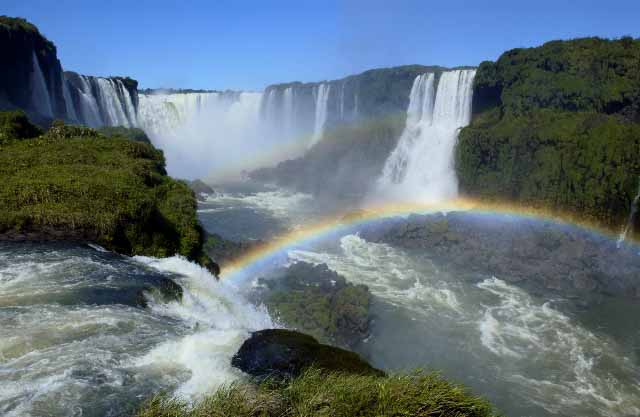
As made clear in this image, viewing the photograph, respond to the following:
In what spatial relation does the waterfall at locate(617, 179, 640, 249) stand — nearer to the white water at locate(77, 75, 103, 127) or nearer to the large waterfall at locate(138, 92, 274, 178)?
the large waterfall at locate(138, 92, 274, 178)

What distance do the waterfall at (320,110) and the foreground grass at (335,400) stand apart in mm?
59694

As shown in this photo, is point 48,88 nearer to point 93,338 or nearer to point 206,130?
point 206,130

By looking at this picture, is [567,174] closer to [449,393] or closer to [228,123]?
[449,393]

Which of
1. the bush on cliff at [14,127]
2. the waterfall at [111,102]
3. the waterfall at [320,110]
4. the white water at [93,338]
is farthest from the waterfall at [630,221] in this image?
the waterfall at [111,102]

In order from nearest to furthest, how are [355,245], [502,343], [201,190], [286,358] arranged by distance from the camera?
[286,358] → [502,343] → [355,245] → [201,190]

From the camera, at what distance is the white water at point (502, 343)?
15.7 m

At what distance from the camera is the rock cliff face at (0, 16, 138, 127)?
34.8 metres

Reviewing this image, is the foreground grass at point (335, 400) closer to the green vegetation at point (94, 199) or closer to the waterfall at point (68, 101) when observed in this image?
the green vegetation at point (94, 199)

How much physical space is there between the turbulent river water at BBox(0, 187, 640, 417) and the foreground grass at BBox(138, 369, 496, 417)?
0.82 meters

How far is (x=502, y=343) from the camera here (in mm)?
18953

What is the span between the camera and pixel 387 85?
195 feet

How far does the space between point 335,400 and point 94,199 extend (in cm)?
947

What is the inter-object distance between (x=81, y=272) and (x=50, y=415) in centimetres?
450

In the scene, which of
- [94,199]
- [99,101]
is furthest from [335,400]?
[99,101]
